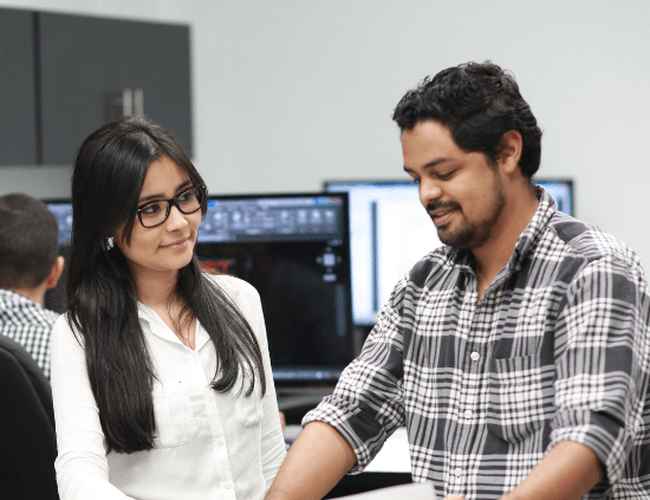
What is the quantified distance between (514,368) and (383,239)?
1.66m

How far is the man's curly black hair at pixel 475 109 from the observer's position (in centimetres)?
155

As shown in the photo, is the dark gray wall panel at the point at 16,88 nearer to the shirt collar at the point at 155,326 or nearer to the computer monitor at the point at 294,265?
the computer monitor at the point at 294,265

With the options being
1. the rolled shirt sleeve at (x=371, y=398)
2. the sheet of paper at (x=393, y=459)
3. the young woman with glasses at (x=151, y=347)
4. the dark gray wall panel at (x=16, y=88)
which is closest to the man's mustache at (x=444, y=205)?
the rolled shirt sleeve at (x=371, y=398)

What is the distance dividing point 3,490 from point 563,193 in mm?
2254

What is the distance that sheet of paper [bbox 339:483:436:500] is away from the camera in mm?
1364

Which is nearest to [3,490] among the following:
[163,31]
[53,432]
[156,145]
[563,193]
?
[53,432]

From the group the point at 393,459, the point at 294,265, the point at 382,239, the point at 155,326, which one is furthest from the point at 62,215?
the point at 155,326

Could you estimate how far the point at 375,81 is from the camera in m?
4.85

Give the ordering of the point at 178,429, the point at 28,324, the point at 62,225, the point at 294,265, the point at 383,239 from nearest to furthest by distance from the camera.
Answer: the point at 178,429, the point at 28,324, the point at 294,265, the point at 62,225, the point at 383,239

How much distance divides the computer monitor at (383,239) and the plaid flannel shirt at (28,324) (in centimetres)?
89

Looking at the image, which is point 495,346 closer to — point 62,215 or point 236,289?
point 236,289

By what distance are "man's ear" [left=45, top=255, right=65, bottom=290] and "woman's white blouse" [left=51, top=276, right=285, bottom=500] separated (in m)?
0.90

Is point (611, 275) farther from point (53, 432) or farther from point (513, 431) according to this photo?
point (53, 432)

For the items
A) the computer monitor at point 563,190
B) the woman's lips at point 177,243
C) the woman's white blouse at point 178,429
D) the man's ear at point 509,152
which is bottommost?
the woman's white blouse at point 178,429
